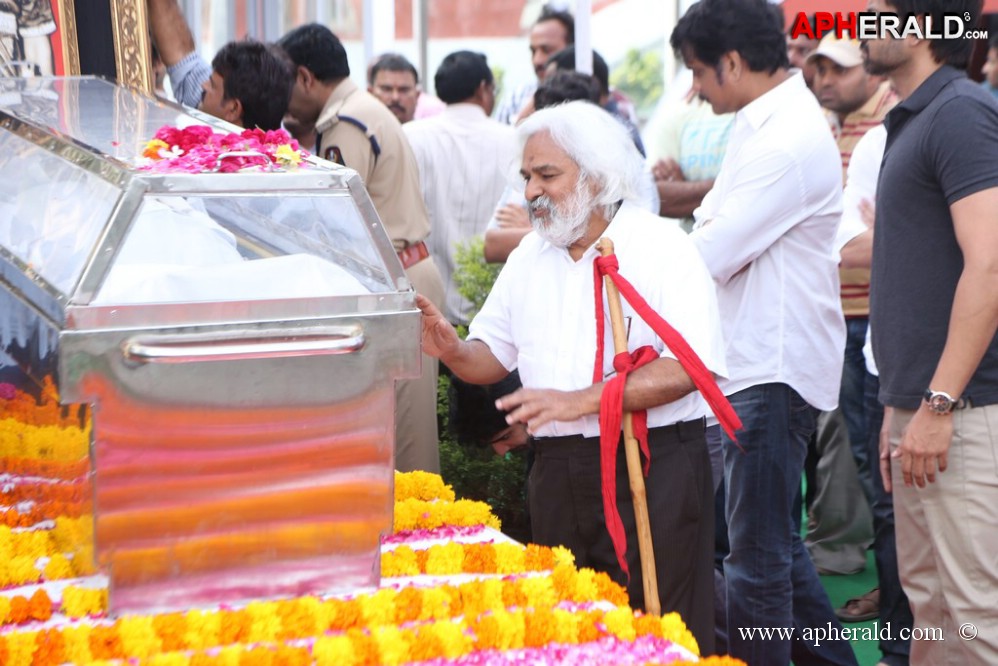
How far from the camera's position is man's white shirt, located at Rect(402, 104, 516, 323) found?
586 cm

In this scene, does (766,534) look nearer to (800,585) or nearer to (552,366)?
(800,585)

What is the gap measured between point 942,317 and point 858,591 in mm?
2428

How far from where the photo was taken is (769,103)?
3.87 m

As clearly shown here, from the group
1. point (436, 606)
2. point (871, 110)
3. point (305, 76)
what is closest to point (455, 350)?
point (436, 606)

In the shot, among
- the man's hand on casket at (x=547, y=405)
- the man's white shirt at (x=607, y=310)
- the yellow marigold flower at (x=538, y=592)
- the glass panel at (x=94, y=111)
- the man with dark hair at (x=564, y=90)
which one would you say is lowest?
the yellow marigold flower at (x=538, y=592)

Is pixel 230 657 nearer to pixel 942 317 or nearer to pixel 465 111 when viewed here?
pixel 942 317

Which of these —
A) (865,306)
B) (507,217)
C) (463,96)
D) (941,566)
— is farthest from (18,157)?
(865,306)

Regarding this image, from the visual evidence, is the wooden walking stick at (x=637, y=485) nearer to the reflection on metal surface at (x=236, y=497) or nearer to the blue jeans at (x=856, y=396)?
the reflection on metal surface at (x=236, y=497)

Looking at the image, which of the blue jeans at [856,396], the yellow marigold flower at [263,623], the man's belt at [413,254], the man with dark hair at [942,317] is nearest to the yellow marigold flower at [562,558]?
the yellow marigold flower at [263,623]

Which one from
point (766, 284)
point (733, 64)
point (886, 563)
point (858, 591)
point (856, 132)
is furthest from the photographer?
point (856, 132)

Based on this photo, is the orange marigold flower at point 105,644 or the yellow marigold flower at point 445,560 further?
the yellow marigold flower at point 445,560

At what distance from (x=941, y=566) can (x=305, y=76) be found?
3153 millimetres

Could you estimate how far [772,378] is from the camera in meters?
3.76

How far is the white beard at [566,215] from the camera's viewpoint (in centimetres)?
313
